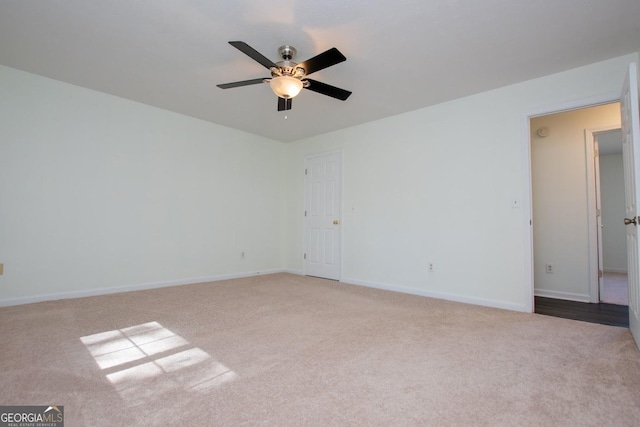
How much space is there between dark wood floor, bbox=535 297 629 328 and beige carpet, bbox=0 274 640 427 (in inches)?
11.2

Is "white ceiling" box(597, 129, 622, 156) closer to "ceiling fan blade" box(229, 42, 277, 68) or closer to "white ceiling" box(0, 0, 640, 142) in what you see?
"white ceiling" box(0, 0, 640, 142)

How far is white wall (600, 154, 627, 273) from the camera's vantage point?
6.02 metres

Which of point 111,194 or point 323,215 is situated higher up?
point 111,194

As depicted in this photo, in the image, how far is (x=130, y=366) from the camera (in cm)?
184

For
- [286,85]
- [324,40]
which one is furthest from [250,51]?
[324,40]

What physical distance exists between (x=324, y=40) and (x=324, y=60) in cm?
39

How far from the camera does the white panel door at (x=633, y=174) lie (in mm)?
2084

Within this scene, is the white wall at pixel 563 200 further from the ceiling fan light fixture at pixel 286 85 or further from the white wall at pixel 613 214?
the white wall at pixel 613 214

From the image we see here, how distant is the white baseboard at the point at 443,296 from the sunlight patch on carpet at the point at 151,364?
275cm

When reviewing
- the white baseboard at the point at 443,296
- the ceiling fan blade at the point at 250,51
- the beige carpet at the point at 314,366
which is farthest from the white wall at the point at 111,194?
the ceiling fan blade at the point at 250,51

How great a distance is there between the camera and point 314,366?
1863mm

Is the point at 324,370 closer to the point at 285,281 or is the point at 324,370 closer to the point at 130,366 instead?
the point at 130,366

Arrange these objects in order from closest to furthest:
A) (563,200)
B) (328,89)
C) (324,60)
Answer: (324,60) → (328,89) → (563,200)

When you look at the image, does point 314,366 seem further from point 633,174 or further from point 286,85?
point 633,174
